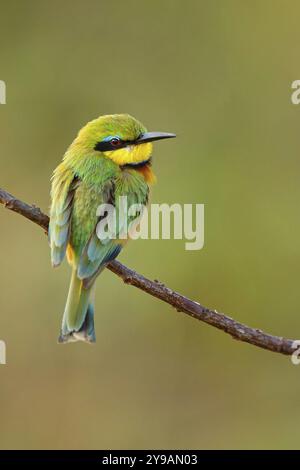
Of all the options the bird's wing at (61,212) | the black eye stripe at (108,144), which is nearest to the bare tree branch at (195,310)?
the bird's wing at (61,212)

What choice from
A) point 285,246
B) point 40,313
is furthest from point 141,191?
point 285,246

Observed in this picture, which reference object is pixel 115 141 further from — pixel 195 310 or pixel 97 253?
pixel 195 310

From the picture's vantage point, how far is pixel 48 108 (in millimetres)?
5707

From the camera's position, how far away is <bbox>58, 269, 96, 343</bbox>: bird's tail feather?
3.15 metres

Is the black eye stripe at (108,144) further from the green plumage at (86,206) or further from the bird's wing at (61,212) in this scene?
the bird's wing at (61,212)

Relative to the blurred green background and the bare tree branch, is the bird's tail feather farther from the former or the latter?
the blurred green background

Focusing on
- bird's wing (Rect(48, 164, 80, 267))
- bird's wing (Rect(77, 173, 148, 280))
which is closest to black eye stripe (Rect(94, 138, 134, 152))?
bird's wing (Rect(48, 164, 80, 267))

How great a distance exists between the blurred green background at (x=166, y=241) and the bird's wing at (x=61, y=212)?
1926 millimetres

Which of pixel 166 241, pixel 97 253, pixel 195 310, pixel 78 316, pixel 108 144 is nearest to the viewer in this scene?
pixel 195 310

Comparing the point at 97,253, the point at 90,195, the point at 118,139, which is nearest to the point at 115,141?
the point at 118,139

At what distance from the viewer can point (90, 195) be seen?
3.15 metres

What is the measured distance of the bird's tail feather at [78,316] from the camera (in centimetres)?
315

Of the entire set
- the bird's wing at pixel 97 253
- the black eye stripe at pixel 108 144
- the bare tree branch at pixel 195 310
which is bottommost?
the bare tree branch at pixel 195 310

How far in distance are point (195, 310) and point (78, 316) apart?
65 cm
